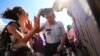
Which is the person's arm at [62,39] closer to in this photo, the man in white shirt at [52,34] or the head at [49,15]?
the man in white shirt at [52,34]

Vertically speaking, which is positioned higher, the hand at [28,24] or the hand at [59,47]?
the hand at [28,24]

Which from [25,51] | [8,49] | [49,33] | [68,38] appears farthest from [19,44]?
[68,38]

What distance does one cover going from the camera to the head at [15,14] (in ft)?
9.62

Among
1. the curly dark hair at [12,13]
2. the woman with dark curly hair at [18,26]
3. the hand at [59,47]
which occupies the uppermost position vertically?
the curly dark hair at [12,13]

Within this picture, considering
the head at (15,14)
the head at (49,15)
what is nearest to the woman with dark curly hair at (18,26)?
the head at (15,14)

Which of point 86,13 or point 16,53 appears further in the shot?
point 16,53

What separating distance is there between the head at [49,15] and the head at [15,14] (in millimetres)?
323

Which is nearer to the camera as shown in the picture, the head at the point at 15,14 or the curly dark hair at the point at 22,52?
the curly dark hair at the point at 22,52

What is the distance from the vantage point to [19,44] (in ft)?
8.85

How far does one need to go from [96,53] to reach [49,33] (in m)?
→ 1.66

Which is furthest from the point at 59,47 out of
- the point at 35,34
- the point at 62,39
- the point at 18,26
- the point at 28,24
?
the point at 18,26

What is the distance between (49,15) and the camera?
3.25m

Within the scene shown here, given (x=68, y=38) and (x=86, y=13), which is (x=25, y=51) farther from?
(x=86, y=13)

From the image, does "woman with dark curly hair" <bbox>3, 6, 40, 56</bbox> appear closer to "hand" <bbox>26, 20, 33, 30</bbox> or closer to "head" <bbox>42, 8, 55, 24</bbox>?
"hand" <bbox>26, 20, 33, 30</bbox>
